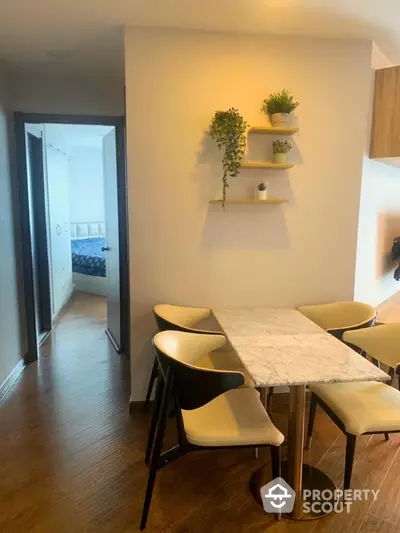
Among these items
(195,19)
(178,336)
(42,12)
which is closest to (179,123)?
(195,19)

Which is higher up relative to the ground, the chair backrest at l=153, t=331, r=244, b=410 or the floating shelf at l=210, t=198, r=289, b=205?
the floating shelf at l=210, t=198, r=289, b=205

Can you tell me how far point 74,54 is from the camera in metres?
2.96

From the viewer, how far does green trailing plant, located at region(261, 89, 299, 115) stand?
257 cm

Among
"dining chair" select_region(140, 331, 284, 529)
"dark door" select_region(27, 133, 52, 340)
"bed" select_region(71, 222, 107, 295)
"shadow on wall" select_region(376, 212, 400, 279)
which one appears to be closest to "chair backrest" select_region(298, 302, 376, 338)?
"dining chair" select_region(140, 331, 284, 529)

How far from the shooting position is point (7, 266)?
131 inches

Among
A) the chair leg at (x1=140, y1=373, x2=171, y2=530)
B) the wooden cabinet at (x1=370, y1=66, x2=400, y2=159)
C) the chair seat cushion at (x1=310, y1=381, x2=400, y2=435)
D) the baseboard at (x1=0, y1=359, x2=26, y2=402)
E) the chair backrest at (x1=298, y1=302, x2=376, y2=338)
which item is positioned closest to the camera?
the chair leg at (x1=140, y1=373, x2=171, y2=530)

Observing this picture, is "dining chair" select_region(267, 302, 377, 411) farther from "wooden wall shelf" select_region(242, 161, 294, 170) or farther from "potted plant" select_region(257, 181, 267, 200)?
"wooden wall shelf" select_region(242, 161, 294, 170)

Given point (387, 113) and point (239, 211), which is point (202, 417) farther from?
point (387, 113)

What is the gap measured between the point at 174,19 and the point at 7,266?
7.28 ft

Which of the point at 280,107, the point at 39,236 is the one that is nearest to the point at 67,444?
the point at 280,107

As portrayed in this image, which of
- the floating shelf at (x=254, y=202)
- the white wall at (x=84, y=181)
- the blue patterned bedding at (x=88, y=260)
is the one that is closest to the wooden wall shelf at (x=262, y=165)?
the floating shelf at (x=254, y=202)

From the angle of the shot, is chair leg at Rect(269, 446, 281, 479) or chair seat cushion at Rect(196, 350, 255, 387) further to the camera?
chair seat cushion at Rect(196, 350, 255, 387)

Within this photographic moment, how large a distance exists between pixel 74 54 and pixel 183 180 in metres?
1.29

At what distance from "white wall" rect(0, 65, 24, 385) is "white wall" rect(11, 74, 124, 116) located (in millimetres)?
163
